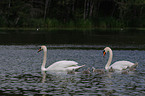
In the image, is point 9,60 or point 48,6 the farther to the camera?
point 48,6

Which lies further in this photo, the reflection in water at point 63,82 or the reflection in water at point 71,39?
the reflection in water at point 71,39

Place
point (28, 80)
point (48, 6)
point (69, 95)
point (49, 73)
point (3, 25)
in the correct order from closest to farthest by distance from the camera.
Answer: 1. point (69, 95)
2. point (28, 80)
3. point (49, 73)
4. point (3, 25)
5. point (48, 6)

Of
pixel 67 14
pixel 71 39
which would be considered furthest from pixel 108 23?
pixel 71 39

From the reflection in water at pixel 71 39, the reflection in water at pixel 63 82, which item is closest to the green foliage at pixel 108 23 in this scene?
the reflection in water at pixel 71 39

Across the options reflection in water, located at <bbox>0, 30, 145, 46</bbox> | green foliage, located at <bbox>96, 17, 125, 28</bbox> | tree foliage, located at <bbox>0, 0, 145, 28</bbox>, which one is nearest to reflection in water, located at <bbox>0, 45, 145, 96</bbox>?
reflection in water, located at <bbox>0, 30, 145, 46</bbox>

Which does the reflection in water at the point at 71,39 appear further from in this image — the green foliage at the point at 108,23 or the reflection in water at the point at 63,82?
the green foliage at the point at 108,23

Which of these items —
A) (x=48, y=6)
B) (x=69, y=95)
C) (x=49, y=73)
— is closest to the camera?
(x=69, y=95)

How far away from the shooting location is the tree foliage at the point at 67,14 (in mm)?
71938

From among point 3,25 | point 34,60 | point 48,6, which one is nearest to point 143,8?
point 48,6

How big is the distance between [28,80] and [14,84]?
1102 millimetres

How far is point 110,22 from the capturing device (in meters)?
74.6

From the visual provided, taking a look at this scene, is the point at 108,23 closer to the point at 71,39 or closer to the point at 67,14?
the point at 67,14

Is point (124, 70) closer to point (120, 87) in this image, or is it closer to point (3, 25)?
point (120, 87)

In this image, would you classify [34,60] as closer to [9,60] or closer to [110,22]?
[9,60]
